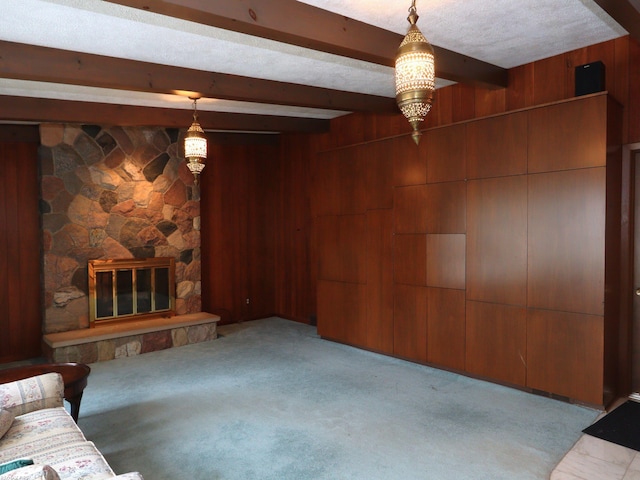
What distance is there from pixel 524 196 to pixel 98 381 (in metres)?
4.41

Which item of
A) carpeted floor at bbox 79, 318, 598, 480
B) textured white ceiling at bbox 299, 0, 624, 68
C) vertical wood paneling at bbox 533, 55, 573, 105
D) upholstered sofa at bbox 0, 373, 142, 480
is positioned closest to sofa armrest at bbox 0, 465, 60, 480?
upholstered sofa at bbox 0, 373, 142, 480

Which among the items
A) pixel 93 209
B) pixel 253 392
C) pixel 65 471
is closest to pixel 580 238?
pixel 253 392

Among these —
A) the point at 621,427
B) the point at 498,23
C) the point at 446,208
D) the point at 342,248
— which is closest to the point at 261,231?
the point at 342,248

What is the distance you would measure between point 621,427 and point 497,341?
1.12 meters

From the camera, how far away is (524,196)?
3.87 metres

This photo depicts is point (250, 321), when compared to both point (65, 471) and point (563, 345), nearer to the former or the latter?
point (563, 345)

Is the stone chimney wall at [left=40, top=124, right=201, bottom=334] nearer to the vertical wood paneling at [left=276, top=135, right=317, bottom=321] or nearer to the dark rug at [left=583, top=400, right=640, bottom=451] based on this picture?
the vertical wood paneling at [left=276, top=135, right=317, bottom=321]

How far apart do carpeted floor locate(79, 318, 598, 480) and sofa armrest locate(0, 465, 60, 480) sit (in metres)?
1.41

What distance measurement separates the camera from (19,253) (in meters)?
5.28

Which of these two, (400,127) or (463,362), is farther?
(400,127)

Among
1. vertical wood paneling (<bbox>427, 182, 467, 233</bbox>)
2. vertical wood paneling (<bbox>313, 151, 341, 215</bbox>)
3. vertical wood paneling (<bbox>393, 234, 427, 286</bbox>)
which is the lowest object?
vertical wood paneling (<bbox>393, 234, 427, 286</bbox>)

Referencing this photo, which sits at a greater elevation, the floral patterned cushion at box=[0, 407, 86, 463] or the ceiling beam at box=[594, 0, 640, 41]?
the ceiling beam at box=[594, 0, 640, 41]

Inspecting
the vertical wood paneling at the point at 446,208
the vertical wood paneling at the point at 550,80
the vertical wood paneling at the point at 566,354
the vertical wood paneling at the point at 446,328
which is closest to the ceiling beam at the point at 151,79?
the vertical wood paneling at the point at 446,208

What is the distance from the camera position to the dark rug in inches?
118
